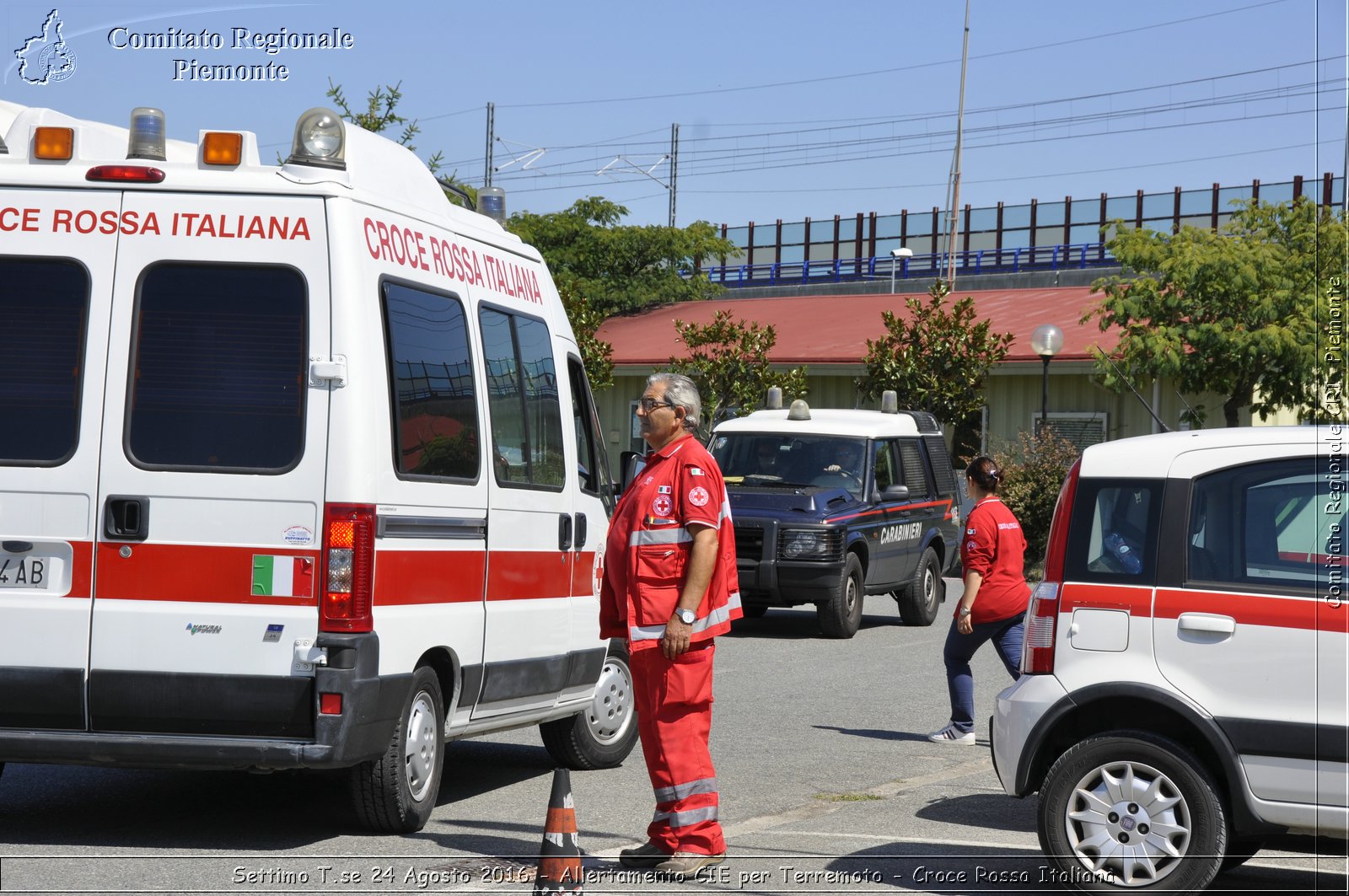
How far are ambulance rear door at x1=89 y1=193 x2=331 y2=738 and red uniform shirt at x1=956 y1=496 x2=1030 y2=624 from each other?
4991 mm

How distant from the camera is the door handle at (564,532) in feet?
27.2

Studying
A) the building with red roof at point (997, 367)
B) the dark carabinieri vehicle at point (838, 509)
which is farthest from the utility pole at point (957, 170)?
the dark carabinieri vehicle at point (838, 509)

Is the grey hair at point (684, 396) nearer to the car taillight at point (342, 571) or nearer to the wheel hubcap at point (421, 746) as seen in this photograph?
the car taillight at point (342, 571)

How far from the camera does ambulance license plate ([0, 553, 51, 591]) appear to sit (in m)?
6.51

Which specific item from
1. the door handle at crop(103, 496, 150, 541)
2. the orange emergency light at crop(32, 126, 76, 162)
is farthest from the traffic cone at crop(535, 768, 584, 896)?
the orange emergency light at crop(32, 126, 76, 162)

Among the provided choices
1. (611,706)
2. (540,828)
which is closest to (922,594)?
(611,706)

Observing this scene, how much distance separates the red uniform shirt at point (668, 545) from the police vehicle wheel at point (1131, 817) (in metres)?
1.41

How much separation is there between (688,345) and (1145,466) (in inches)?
967

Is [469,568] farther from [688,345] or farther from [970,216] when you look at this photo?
[970,216]

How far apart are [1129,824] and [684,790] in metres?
1.64

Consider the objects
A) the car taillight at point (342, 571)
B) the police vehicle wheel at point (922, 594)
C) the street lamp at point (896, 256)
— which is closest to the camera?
the car taillight at point (342, 571)

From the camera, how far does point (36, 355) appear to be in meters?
6.58

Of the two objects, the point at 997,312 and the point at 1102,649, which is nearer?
the point at 1102,649

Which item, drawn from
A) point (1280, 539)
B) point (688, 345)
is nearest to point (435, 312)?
point (1280, 539)
